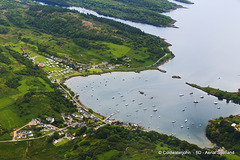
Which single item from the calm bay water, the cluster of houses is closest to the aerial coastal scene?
the cluster of houses

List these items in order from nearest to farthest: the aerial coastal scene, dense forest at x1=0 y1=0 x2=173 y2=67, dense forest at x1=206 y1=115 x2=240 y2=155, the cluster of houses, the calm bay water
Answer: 1. the aerial coastal scene
2. dense forest at x1=206 y1=115 x2=240 y2=155
3. the cluster of houses
4. the calm bay water
5. dense forest at x1=0 y1=0 x2=173 y2=67

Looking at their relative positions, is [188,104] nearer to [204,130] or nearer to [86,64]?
[204,130]

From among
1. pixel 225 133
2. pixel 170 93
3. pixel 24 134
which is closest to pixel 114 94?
pixel 170 93

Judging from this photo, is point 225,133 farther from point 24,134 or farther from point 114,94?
point 24,134

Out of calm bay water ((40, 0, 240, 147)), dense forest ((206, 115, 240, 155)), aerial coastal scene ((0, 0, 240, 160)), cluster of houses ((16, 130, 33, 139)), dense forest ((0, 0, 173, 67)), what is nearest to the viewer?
aerial coastal scene ((0, 0, 240, 160))

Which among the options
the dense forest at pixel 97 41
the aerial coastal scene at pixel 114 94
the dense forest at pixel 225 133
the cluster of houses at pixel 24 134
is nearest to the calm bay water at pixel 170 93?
the aerial coastal scene at pixel 114 94

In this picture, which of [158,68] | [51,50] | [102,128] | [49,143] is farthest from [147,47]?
[49,143]

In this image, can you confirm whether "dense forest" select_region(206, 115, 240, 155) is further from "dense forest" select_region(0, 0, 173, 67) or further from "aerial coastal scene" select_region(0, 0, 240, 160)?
"dense forest" select_region(0, 0, 173, 67)

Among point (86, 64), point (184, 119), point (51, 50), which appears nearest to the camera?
point (184, 119)
